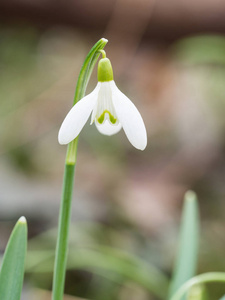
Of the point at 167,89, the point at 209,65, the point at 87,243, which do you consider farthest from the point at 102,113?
the point at 167,89

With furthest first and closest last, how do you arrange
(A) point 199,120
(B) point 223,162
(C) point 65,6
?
(C) point 65,6, (A) point 199,120, (B) point 223,162

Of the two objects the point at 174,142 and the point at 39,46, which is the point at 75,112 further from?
the point at 39,46

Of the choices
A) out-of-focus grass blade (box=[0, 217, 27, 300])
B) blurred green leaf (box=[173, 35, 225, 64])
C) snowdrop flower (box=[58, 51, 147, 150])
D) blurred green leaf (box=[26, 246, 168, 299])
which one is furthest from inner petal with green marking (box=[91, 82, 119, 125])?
blurred green leaf (box=[173, 35, 225, 64])

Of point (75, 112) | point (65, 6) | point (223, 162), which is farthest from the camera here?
point (65, 6)

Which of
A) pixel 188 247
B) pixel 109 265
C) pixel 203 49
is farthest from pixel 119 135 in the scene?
pixel 188 247

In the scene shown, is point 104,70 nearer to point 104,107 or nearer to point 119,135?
point 104,107

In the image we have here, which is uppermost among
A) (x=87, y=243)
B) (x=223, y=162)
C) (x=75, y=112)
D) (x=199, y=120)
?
(x=199, y=120)

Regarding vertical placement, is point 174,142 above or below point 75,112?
above

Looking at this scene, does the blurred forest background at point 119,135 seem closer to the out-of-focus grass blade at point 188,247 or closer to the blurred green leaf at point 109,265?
the blurred green leaf at point 109,265
